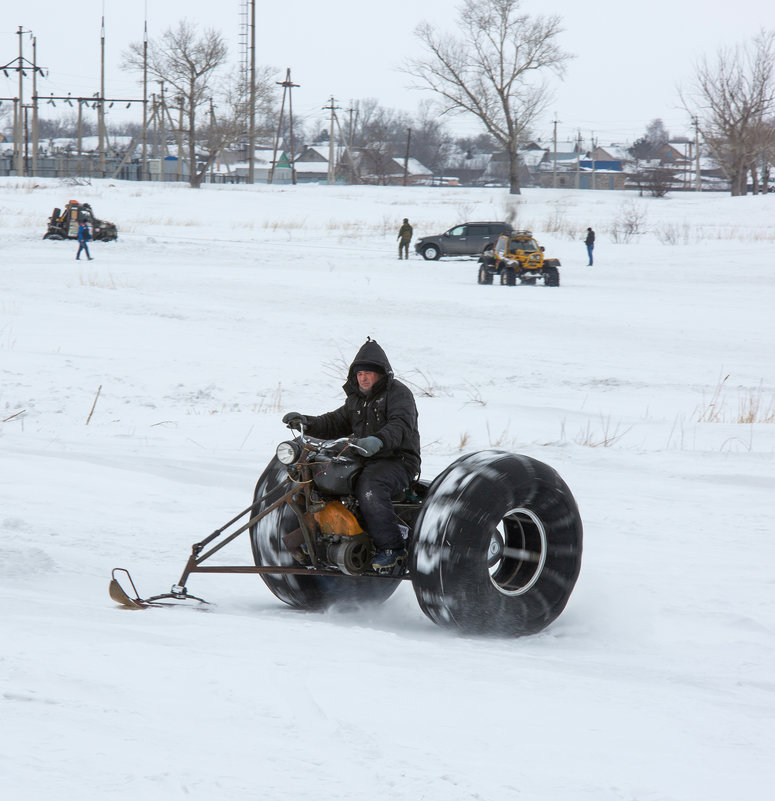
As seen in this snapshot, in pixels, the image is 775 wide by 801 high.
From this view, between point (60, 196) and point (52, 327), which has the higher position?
point (60, 196)

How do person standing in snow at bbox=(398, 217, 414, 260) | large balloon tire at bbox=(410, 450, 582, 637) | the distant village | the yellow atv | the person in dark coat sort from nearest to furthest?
large balloon tire at bbox=(410, 450, 582, 637) < the person in dark coat < the yellow atv < person standing in snow at bbox=(398, 217, 414, 260) < the distant village

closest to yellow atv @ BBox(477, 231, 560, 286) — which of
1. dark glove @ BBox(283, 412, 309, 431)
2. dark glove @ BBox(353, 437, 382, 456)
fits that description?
dark glove @ BBox(283, 412, 309, 431)

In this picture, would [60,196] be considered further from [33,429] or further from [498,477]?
[498,477]

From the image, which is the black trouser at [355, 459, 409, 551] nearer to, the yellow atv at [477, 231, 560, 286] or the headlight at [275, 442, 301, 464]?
the headlight at [275, 442, 301, 464]

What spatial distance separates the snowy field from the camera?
2.77m

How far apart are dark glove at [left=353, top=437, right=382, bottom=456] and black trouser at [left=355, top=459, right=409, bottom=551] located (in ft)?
0.64

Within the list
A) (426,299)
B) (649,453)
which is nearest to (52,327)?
(426,299)

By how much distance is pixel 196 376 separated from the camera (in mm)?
13508

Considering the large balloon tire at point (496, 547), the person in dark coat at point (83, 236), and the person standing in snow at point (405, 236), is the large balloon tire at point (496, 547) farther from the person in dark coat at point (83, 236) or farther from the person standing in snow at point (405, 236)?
the person standing in snow at point (405, 236)

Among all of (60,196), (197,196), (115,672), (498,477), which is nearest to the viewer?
(115,672)

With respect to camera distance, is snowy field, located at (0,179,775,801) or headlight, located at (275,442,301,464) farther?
headlight, located at (275,442,301,464)

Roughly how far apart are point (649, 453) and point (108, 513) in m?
4.93

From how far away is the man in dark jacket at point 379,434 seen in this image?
4.69 m

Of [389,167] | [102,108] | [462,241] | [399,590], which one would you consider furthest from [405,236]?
[389,167]
